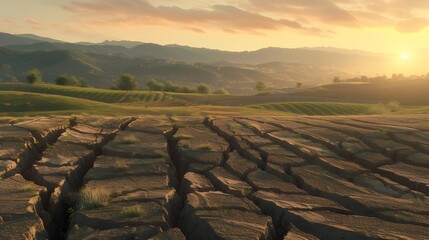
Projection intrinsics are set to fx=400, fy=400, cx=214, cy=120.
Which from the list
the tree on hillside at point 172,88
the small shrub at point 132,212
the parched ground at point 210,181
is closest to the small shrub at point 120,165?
the parched ground at point 210,181

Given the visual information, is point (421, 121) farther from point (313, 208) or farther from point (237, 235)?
point (237, 235)

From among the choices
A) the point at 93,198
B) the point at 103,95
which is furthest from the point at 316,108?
the point at 93,198

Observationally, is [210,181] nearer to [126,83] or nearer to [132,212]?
[132,212]

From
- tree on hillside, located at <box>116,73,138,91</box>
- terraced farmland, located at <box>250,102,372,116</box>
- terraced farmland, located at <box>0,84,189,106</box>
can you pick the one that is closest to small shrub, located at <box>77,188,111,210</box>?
terraced farmland, located at <box>250,102,372,116</box>

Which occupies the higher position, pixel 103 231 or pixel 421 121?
pixel 421 121

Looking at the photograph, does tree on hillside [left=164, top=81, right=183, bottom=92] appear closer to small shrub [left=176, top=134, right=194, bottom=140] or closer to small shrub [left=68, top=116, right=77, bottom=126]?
small shrub [left=68, top=116, right=77, bottom=126]

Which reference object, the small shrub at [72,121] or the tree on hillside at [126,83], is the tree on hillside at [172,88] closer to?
the tree on hillside at [126,83]

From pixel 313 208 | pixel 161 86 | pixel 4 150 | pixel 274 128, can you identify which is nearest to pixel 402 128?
pixel 274 128
